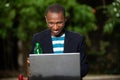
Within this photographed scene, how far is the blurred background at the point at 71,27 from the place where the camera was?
19.9 ft

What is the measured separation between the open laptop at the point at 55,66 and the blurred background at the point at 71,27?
3.23 metres

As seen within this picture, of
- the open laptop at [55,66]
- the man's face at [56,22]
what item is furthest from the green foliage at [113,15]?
the open laptop at [55,66]

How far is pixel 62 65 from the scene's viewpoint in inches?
95.6

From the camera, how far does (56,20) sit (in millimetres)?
2750

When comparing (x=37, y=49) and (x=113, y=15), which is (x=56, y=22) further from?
(x=113, y=15)

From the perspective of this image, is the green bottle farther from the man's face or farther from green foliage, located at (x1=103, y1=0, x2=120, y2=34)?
green foliage, located at (x1=103, y1=0, x2=120, y2=34)

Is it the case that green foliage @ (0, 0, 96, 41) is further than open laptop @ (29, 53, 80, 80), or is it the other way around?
green foliage @ (0, 0, 96, 41)

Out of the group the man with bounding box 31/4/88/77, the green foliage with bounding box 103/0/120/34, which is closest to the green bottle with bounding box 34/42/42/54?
the man with bounding box 31/4/88/77

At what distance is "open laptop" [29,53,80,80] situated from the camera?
2.42m

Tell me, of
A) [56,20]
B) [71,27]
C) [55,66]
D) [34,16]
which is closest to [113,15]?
[71,27]

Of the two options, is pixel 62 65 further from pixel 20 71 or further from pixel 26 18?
pixel 20 71

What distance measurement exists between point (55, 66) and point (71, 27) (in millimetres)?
3900

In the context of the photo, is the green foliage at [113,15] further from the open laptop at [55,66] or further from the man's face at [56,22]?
→ the open laptop at [55,66]

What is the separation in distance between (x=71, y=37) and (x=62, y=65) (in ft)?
1.71
